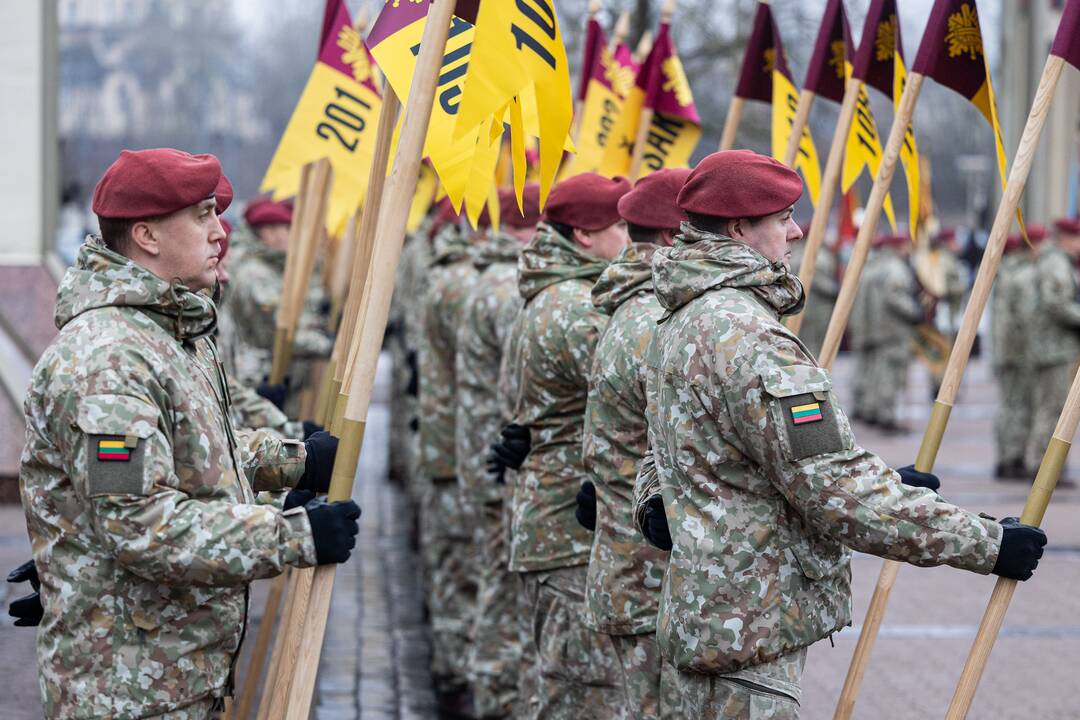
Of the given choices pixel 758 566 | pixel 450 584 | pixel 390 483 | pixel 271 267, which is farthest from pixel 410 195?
pixel 390 483

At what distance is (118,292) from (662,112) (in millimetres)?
4538

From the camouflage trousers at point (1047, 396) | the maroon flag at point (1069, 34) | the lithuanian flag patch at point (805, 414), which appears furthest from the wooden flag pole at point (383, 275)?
the camouflage trousers at point (1047, 396)

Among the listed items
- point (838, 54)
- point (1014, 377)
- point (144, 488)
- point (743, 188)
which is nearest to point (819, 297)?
point (1014, 377)

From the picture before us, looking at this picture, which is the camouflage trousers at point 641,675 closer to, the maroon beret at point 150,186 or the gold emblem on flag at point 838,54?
the maroon beret at point 150,186

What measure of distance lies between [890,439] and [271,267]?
1027cm

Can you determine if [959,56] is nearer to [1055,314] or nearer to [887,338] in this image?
[1055,314]

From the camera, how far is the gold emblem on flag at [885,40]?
565 centimetres

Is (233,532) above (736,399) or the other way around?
the other way around

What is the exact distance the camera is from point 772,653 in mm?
3783

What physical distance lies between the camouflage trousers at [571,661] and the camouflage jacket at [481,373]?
1.71 m

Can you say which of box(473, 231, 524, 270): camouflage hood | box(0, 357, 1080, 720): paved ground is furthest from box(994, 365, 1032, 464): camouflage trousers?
box(473, 231, 524, 270): camouflage hood

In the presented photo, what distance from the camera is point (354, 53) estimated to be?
21.6 feet

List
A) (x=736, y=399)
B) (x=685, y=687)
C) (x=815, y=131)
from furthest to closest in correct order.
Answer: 1. (x=815, y=131)
2. (x=685, y=687)
3. (x=736, y=399)

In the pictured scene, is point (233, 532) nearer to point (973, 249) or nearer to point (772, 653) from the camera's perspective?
point (772, 653)
